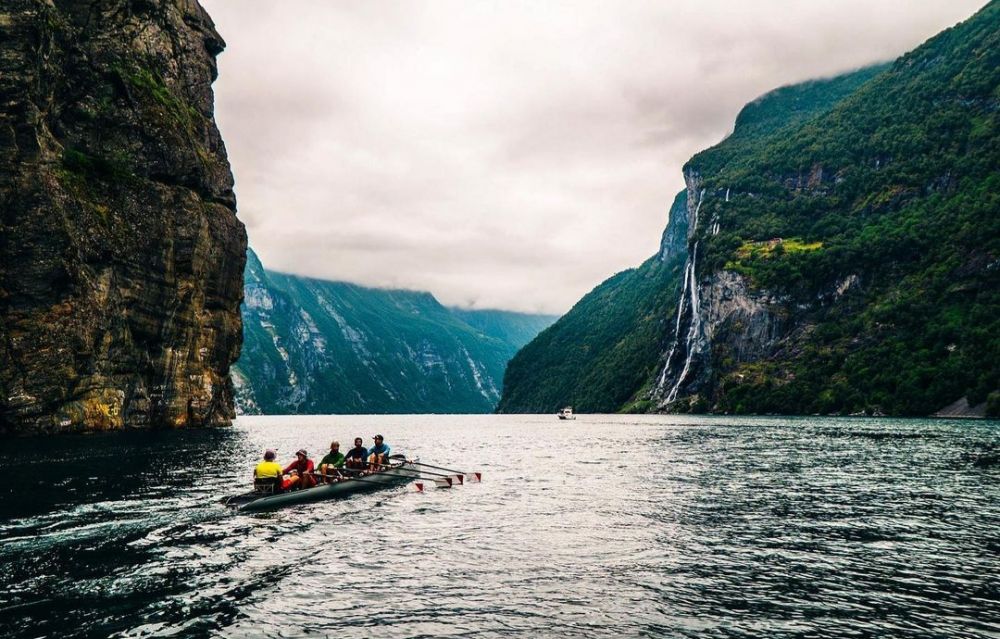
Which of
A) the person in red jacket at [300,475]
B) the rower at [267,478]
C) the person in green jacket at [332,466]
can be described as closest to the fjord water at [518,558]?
the person in red jacket at [300,475]

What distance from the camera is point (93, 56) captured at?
8738 centimetres

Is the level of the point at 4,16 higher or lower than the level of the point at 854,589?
higher

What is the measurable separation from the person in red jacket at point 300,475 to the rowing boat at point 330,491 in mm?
575

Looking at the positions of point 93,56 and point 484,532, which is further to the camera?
point 93,56

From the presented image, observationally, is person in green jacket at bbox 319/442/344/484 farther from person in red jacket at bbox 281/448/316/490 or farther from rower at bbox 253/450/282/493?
rower at bbox 253/450/282/493

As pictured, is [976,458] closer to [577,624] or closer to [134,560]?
[577,624]

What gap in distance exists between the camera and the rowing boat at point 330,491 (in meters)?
29.6

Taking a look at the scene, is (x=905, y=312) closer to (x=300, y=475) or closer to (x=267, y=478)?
(x=300, y=475)

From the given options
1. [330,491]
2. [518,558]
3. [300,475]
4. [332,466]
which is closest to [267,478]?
[300,475]

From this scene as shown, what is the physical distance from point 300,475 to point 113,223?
65.4m

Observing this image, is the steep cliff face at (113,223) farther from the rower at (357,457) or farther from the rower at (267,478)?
the rower at (267,478)

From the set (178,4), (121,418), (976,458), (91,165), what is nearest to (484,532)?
(976,458)

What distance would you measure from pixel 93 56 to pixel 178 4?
30983mm

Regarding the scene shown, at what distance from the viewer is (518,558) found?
21047mm
